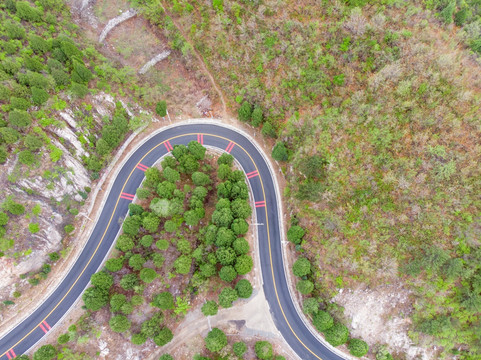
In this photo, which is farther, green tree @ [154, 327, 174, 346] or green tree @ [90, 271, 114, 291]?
green tree @ [90, 271, 114, 291]

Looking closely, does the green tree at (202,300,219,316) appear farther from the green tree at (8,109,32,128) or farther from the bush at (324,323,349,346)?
the green tree at (8,109,32,128)

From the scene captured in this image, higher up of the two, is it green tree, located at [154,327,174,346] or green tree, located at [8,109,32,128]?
green tree, located at [8,109,32,128]

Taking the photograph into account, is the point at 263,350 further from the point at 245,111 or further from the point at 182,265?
the point at 245,111

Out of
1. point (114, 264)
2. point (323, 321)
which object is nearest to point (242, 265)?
point (323, 321)

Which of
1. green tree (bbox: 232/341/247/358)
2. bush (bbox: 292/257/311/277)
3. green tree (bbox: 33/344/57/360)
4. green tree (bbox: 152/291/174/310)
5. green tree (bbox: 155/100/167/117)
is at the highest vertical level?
green tree (bbox: 155/100/167/117)

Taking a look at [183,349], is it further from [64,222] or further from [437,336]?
[437,336]

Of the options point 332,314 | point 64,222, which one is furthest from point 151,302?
point 332,314

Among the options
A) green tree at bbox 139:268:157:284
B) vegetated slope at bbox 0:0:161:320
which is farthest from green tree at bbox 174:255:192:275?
vegetated slope at bbox 0:0:161:320

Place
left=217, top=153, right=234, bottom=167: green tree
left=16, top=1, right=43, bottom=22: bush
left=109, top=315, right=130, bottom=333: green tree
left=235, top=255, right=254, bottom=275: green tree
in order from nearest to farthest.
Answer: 1. left=109, top=315, right=130, bottom=333: green tree
2. left=235, top=255, right=254, bottom=275: green tree
3. left=16, top=1, right=43, bottom=22: bush
4. left=217, top=153, right=234, bottom=167: green tree
